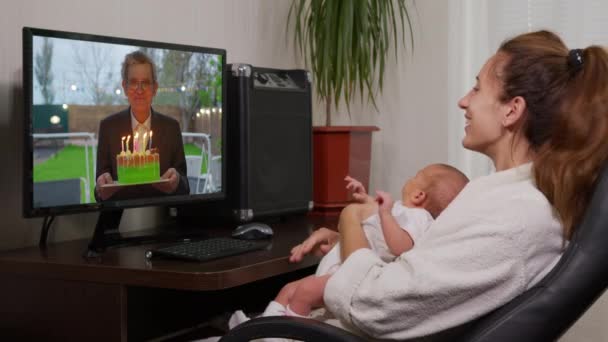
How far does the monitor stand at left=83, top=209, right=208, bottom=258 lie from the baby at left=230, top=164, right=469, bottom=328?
43cm

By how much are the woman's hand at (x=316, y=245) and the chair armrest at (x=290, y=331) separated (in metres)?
0.50

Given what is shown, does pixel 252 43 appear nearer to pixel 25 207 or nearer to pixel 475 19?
pixel 475 19

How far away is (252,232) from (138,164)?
0.34 metres

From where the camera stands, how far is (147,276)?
170 centimetres

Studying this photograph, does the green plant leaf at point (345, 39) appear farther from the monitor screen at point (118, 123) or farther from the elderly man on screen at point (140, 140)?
the elderly man on screen at point (140, 140)

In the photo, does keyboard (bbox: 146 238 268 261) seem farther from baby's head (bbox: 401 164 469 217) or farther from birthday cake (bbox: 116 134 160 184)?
baby's head (bbox: 401 164 469 217)

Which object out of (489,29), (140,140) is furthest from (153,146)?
(489,29)

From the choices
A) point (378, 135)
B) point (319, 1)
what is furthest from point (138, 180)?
point (378, 135)

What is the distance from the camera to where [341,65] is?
3.04 m

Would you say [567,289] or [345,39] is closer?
[567,289]

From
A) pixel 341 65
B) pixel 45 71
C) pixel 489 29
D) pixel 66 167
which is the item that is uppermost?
pixel 489 29

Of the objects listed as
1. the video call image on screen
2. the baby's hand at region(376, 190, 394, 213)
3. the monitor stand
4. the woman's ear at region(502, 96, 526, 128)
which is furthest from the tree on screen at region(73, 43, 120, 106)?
the woman's ear at region(502, 96, 526, 128)

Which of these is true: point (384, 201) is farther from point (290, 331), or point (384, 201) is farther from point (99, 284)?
point (99, 284)

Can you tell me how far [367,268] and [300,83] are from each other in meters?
1.39
